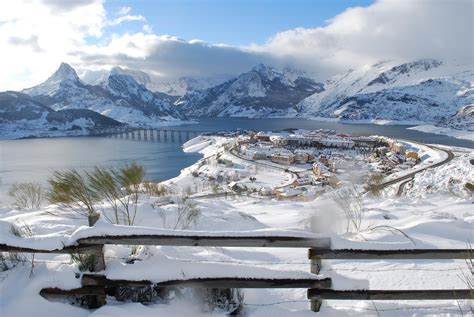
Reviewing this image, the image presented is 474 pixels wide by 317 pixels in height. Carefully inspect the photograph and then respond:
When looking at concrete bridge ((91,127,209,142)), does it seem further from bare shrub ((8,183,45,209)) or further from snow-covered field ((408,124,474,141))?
bare shrub ((8,183,45,209))

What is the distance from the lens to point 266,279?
278 cm

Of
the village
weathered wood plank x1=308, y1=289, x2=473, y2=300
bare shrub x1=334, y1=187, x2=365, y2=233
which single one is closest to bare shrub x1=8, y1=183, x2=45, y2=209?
bare shrub x1=334, y1=187, x2=365, y2=233

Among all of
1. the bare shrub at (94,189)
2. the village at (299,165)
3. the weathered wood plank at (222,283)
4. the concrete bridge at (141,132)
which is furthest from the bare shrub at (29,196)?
the concrete bridge at (141,132)

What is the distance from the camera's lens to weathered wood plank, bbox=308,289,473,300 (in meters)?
2.74

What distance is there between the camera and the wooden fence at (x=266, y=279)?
2.69m

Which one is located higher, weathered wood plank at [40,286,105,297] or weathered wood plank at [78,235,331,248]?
weathered wood plank at [78,235,331,248]

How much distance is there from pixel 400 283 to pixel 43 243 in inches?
128


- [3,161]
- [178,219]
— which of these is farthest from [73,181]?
[3,161]

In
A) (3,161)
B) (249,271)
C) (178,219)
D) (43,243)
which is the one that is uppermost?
(43,243)

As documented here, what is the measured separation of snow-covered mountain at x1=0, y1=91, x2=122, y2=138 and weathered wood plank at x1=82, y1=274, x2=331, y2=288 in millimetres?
115302

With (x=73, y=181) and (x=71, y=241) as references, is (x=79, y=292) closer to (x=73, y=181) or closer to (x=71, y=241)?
(x=71, y=241)

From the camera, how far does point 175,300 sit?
2.88 meters

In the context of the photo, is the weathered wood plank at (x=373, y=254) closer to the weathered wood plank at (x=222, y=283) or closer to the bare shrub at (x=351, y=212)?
the weathered wood plank at (x=222, y=283)

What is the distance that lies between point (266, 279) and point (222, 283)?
0.36 m
